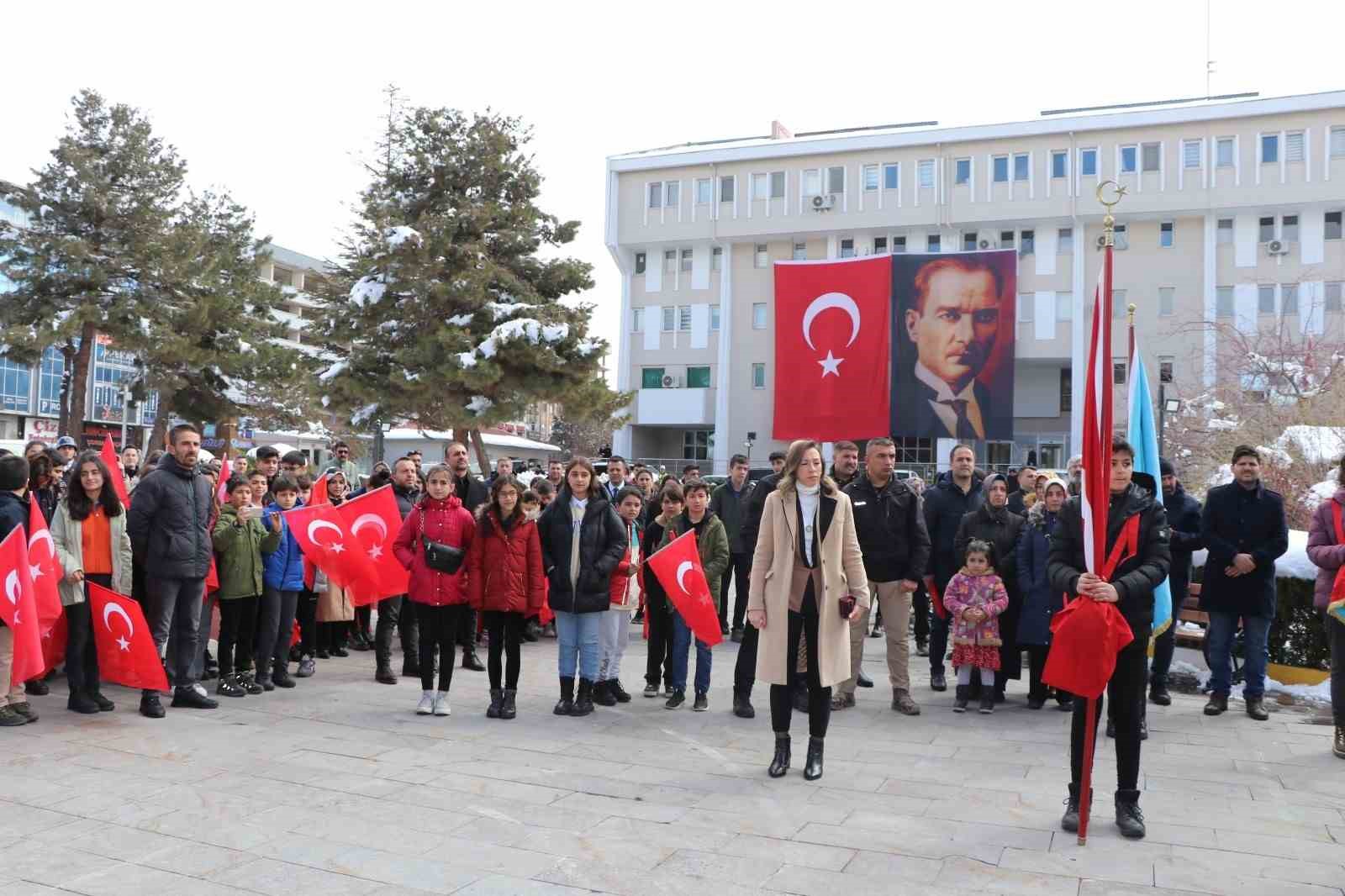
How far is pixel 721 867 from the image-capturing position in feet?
15.6

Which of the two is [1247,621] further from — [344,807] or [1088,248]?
[1088,248]

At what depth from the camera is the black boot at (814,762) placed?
632cm

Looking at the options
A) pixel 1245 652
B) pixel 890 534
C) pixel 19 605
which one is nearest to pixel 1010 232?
A: pixel 1245 652

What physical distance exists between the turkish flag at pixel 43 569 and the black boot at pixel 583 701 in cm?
359

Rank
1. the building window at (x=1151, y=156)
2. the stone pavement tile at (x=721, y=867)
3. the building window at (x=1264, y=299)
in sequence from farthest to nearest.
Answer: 1. the building window at (x=1151, y=156)
2. the building window at (x=1264, y=299)
3. the stone pavement tile at (x=721, y=867)

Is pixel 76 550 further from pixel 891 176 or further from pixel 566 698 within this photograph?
pixel 891 176

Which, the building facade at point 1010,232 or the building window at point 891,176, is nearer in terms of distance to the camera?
the building facade at point 1010,232

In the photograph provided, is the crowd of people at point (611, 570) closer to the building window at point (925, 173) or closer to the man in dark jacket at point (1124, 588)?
the man in dark jacket at point (1124, 588)

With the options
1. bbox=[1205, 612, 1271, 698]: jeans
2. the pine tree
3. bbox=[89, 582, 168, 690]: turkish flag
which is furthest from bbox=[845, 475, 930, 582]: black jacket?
the pine tree

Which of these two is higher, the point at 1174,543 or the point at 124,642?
the point at 1174,543

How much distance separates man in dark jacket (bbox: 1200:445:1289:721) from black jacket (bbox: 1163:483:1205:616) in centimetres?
10

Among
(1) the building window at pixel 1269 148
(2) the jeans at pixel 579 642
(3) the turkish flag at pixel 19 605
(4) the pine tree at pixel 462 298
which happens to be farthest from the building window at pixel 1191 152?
(3) the turkish flag at pixel 19 605

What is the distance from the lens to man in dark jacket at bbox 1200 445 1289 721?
8.28 m

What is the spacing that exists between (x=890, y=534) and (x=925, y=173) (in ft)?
150
